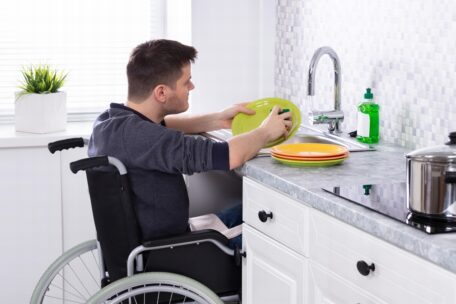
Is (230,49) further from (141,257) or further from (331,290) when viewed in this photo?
(331,290)

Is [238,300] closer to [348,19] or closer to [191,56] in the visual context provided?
[191,56]

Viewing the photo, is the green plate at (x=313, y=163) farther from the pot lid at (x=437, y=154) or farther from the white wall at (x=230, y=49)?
the white wall at (x=230, y=49)

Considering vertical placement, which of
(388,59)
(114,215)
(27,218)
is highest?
(388,59)

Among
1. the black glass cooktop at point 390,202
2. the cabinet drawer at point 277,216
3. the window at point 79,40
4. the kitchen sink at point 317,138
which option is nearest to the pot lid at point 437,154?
the black glass cooktop at point 390,202

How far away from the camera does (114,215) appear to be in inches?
93.2

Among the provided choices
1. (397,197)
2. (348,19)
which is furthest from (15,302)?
(397,197)

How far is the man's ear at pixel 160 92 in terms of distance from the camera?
101 inches

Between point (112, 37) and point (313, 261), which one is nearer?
point (313, 261)

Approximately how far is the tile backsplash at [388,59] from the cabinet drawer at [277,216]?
1.86 feet

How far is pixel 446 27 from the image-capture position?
7.98 feet

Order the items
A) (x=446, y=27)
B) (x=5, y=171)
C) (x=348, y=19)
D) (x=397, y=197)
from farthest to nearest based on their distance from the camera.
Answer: (x=5, y=171) < (x=348, y=19) < (x=446, y=27) < (x=397, y=197)

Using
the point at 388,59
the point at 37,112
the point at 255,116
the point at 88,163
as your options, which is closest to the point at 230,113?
the point at 255,116

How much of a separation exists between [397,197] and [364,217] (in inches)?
7.7

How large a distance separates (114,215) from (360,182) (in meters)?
0.70
